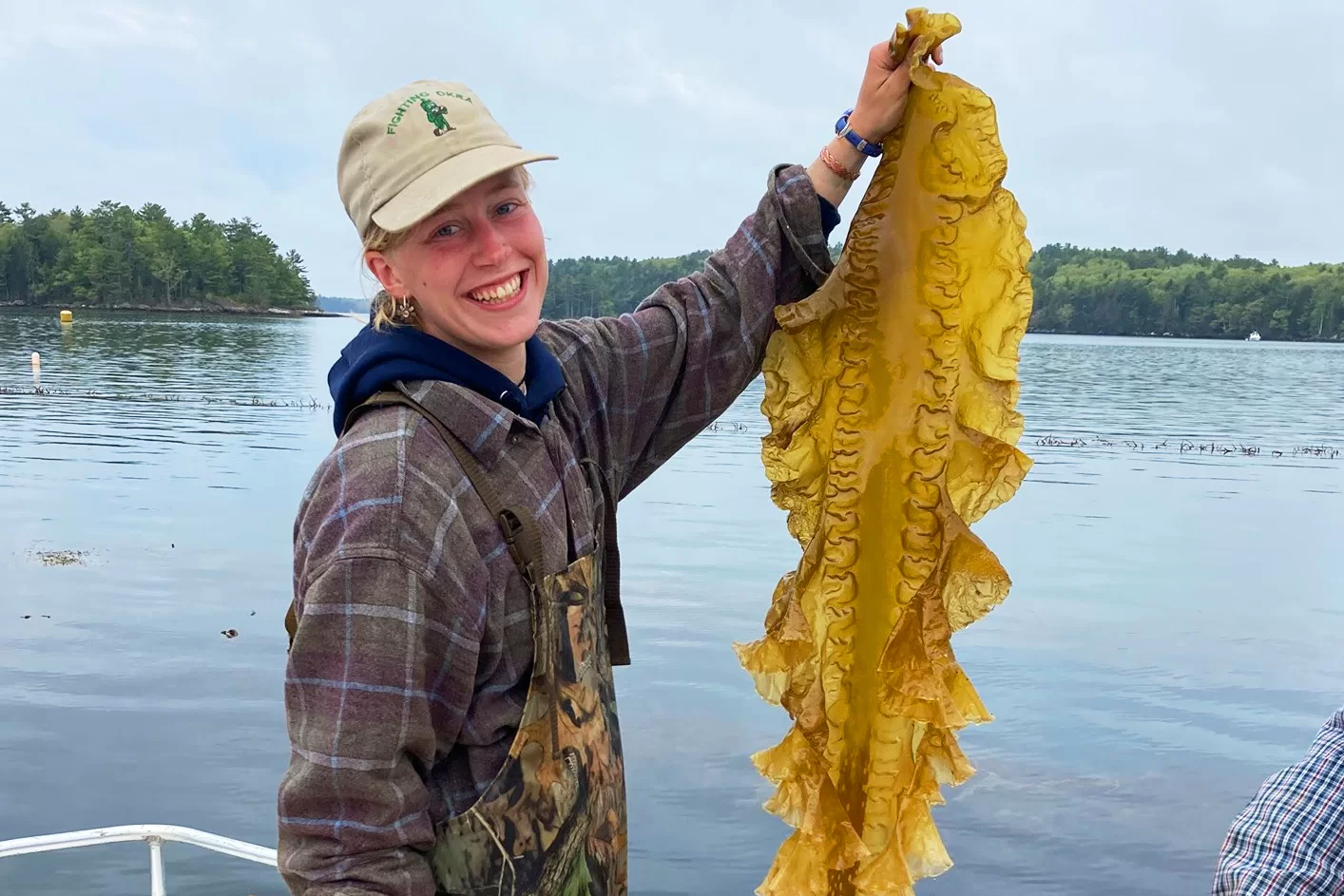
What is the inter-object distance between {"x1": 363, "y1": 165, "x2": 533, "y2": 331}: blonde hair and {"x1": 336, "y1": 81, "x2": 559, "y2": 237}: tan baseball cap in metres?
0.03

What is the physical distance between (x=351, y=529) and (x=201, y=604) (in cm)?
1397

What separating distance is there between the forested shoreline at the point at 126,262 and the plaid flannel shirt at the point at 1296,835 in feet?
346

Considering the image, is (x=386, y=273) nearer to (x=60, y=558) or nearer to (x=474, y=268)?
(x=474, y=268)

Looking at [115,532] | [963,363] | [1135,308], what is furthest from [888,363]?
[1135,308]

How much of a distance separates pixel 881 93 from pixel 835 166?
21 centimetres

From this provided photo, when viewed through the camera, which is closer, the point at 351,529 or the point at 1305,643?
the point at 351,529

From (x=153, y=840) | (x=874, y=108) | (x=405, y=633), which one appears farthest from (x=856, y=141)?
(x=153, y=840)

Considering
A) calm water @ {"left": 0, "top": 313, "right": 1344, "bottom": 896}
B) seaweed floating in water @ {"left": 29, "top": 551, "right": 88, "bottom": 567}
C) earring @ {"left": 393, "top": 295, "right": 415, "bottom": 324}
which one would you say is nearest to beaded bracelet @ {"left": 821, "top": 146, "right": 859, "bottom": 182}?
earring @ {"left": 393, "top": 295, "right": 415, "bottom": 324}

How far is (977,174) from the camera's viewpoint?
6.87 feet

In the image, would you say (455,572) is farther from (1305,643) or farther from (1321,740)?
(1305,643)

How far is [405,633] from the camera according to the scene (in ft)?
5.67

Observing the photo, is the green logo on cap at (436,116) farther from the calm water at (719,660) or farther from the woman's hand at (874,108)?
the calm water at (719,660)

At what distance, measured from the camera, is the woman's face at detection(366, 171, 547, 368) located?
1.90 meters

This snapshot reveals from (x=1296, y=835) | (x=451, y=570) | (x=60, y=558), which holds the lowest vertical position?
(x=60, y=558)
